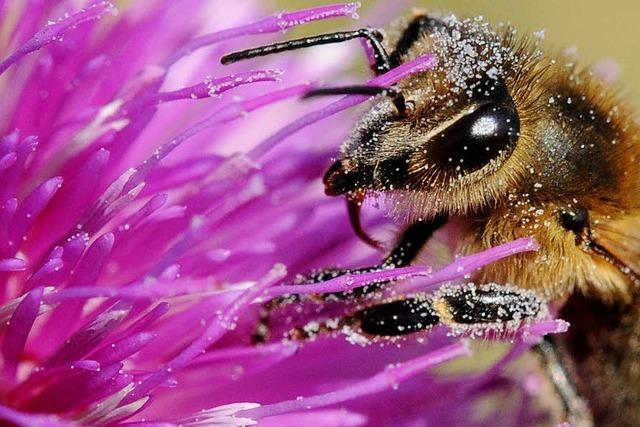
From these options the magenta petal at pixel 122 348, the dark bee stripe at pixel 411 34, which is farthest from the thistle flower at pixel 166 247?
the dark bee stripe at pixel 411 34

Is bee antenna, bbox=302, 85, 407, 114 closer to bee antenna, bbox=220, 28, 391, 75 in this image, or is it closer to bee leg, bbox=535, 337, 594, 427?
bee antenna, bbox=220, 28, 391, 75

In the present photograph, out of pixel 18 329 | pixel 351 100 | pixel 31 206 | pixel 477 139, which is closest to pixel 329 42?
pixel 351 100

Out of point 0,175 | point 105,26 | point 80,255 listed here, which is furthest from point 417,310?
point 105,26

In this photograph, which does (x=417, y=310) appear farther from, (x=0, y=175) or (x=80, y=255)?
(x=0, y=175)

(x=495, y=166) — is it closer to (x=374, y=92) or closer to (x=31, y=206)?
(x=374, y=92)

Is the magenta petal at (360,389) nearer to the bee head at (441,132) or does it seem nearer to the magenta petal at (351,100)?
the bee head at (441,132)

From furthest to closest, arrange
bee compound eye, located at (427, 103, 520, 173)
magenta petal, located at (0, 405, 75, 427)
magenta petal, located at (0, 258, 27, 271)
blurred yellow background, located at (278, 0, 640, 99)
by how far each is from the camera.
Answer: blurred yellow background, located at (278, 0, 640, 99) → magenta petal, located at (0, 258, 27, 271) → bee compound eye, located at (427, 103, 520, 173) → magenta petal, located at (0, 405, 75, 427)

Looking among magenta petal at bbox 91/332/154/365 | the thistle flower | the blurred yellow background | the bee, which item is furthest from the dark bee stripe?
the blurred yellow background
